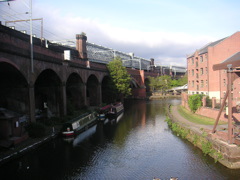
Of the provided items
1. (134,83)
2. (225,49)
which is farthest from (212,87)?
(134,83)

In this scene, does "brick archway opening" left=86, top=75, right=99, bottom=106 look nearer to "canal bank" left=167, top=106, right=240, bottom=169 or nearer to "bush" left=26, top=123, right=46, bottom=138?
"bush" left=26, top=123, right=46, bottom=138

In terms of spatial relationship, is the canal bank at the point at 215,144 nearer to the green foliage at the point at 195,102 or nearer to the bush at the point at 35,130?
the green foliage at the point at 195,102

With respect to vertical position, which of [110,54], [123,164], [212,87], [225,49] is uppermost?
[110,54]

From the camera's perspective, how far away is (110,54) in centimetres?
6950

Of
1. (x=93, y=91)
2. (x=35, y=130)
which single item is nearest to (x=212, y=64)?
(x=93, y=91)

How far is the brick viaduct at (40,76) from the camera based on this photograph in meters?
19.3

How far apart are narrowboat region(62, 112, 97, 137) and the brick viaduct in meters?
3.27

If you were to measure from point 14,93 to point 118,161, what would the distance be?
12342mm

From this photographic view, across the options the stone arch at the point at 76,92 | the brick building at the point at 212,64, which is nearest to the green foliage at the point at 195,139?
the brick building at the point at 212,64

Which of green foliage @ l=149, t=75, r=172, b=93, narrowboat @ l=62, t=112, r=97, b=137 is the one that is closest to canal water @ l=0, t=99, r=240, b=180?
narrowboat @ l=62, t=112, r=97, b=137

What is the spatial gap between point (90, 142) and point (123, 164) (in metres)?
6.59

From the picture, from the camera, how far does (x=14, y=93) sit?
21.1 m

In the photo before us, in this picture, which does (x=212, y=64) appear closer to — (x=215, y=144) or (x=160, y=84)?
(x=215, y=144)

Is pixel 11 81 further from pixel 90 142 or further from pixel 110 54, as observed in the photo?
pixel 110 54
